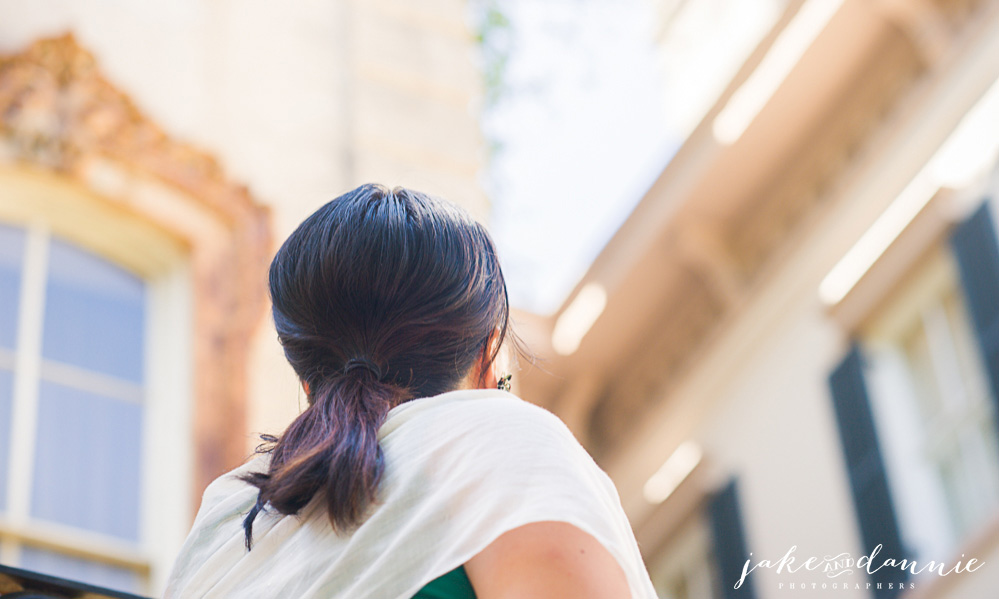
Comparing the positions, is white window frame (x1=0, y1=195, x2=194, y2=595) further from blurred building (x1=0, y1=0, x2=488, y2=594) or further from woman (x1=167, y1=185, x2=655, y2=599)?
woman (x1=167, y1=185, x2=655, y2=599)

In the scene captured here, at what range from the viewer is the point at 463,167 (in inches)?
225

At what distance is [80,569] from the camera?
4.21 m

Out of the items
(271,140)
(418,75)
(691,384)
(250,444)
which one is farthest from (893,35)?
(250,444)

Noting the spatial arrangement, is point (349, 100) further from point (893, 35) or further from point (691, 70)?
point (691, 70)

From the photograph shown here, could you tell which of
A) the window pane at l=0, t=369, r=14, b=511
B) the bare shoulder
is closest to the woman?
the bare shoulder

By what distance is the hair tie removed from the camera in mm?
1546

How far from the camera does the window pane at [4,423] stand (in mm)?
4207

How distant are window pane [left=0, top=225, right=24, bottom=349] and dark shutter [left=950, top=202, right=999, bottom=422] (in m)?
4.79

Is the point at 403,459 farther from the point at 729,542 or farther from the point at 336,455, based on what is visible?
the point at 729,542

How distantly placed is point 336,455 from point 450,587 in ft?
0.65

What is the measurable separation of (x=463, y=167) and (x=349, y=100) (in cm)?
60

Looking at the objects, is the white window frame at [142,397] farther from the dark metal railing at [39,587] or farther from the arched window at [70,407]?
the dark metal railing at [39,587]

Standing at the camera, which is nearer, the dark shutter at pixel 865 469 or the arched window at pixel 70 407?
the arched window at pixel 70 407

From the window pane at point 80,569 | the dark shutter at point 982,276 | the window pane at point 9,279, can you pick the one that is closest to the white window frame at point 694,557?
the dark shutter at point 982,276
